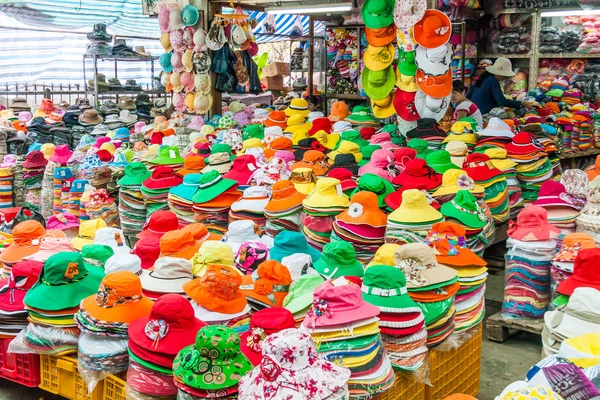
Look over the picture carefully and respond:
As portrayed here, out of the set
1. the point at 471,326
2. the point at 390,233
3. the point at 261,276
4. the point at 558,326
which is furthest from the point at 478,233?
the point at 261,276

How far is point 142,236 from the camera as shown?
429cm

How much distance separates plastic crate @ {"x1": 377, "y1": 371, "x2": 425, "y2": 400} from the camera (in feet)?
9.27

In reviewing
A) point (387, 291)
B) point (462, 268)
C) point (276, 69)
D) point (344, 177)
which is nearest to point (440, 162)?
point (344, 177)

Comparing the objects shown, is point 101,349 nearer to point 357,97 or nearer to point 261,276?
point 261,276

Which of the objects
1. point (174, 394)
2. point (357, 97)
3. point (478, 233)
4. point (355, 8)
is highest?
point (355, 8)

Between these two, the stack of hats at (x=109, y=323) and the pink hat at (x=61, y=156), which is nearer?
the stack of hats at (x=109, y=323)

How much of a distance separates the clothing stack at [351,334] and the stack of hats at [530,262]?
6.19 ft

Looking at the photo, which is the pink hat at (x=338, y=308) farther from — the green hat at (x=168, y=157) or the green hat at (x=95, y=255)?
the green hat at (x=168, y=157)

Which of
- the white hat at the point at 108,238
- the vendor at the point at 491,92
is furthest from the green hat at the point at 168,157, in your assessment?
the vendor at the point at 491,92

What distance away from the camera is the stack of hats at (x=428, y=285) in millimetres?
3107

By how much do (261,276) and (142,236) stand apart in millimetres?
1334

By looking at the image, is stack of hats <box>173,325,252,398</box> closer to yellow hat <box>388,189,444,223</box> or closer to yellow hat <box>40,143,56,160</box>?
yellow hat <box>388,189,444,223</box>

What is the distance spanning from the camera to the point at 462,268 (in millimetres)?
3510

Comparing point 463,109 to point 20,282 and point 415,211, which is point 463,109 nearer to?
point 415,211
